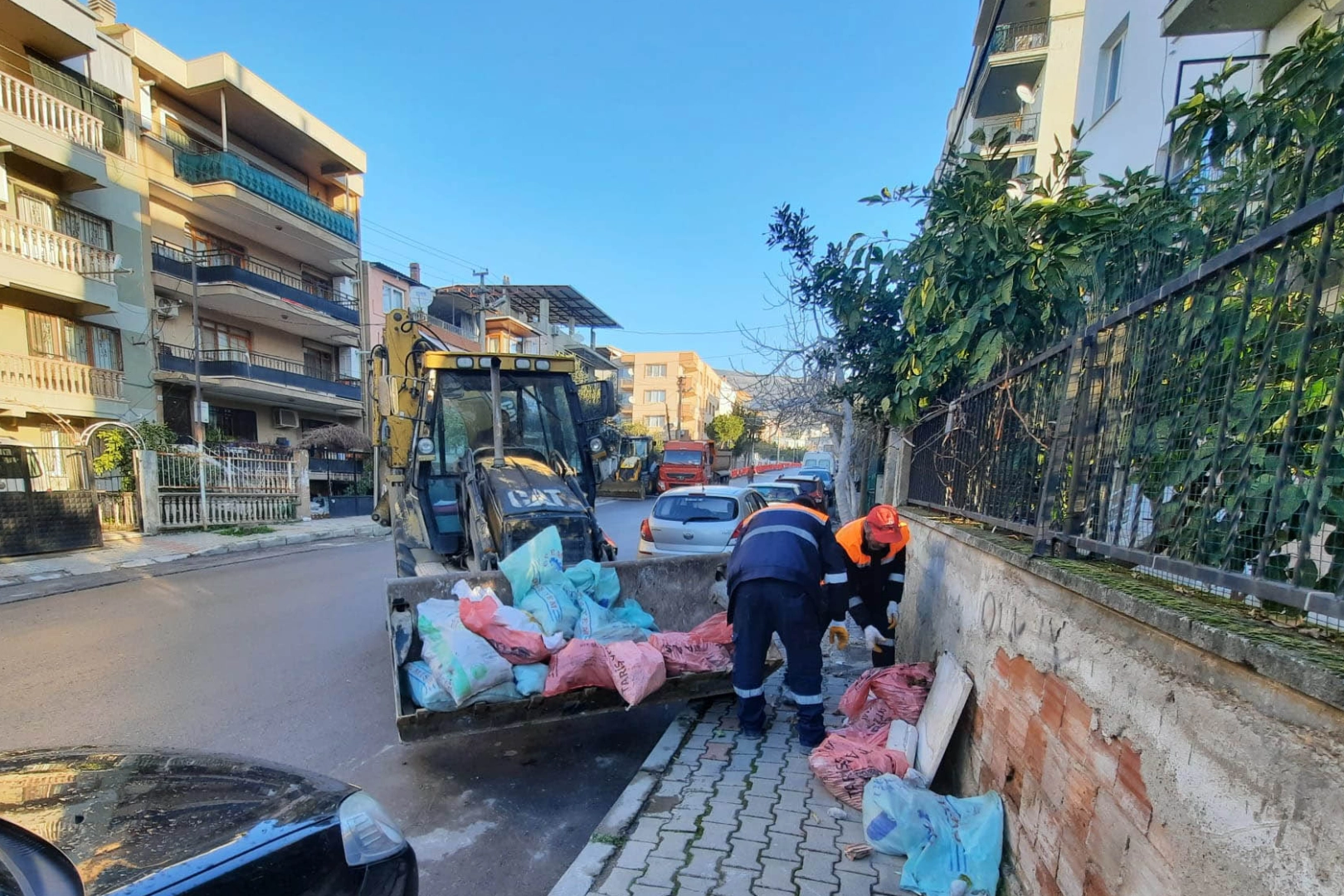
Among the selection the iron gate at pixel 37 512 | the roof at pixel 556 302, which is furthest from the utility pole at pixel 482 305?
the iron gate at pixel 37 512

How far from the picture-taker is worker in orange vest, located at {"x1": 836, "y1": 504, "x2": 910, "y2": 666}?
171 inches

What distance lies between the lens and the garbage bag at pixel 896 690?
345cm

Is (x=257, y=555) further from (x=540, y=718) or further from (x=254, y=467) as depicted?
(x=540, y=718)

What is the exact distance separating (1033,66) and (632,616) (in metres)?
17.6

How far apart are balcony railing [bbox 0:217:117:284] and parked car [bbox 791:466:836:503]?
1845cm

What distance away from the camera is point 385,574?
8.68 metres

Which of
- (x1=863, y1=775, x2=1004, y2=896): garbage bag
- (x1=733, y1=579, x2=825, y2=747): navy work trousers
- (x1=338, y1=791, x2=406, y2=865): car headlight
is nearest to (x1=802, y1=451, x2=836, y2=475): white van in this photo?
(x1=733, y1=579, x2=825, y2=747): navy work trousers

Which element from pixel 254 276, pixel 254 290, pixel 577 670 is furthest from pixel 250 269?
pixel 577 670

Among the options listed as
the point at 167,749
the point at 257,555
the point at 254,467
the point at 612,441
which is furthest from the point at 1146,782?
the point at 254,467

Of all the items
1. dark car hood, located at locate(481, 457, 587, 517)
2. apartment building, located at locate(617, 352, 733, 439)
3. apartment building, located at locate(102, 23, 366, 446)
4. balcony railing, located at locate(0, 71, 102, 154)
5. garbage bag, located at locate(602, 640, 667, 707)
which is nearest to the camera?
garbage bag, located at locate(602, 640, 667, 707)

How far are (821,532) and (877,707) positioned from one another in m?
1.09

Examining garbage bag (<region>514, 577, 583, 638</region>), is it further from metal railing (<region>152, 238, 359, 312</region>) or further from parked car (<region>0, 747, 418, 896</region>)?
metal railing (<region>152, 238, 359, 312</region>)

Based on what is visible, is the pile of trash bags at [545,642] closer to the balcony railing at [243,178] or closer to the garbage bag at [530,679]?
the garbage bag at [530,679]

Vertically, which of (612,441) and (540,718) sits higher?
(612,441)
